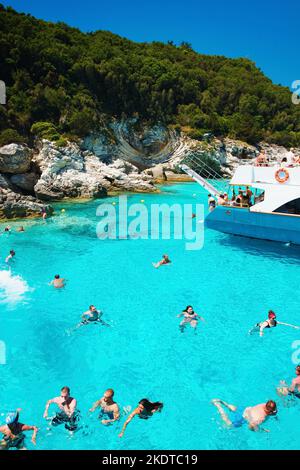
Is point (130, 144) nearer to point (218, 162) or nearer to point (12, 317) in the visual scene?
point (218, 162)

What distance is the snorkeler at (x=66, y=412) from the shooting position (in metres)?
6.38

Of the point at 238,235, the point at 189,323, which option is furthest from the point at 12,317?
the point at 238,235

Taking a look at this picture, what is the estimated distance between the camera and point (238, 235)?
17.0 metres

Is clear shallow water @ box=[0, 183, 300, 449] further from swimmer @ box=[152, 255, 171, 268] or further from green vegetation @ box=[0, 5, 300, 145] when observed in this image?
green vegetation @ box=[0, 5, 300, 145]

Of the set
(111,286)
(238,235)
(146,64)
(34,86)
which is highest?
(146,64)

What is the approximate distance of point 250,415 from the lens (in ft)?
20.9

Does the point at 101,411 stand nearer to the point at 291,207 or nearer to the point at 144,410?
the point at 144,410

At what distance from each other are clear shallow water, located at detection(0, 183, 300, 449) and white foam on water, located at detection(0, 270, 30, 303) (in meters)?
0.04

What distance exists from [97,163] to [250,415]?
3226cm

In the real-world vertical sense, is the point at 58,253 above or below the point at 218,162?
below

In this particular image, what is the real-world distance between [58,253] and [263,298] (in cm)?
935

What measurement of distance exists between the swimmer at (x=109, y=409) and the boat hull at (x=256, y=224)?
37.2ft

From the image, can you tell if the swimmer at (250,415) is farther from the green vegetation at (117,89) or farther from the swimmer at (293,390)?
the green vegetation at (117,89)

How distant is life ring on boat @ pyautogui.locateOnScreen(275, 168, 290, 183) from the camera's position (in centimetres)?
1520
